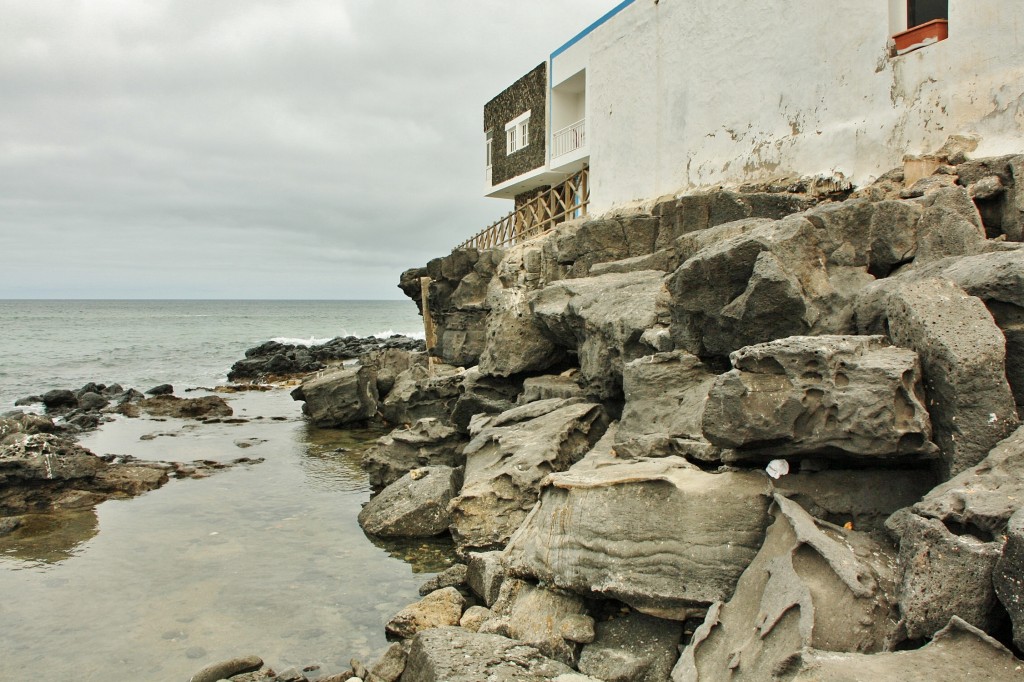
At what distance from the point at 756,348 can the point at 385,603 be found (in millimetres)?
6104

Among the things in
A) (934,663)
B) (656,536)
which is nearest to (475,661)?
(656,536)

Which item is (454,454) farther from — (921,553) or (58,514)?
(921,553)

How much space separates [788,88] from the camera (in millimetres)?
16156

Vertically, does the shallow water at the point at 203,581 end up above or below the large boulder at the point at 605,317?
below

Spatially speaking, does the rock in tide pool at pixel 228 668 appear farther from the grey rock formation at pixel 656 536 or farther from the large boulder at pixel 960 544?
the large boulder at pixel 960 544

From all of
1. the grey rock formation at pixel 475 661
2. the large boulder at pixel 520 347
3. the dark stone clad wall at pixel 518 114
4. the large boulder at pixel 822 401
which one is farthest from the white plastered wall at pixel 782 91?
the grey rock formation at pixel 475 661

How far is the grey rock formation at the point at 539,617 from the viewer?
6727mm

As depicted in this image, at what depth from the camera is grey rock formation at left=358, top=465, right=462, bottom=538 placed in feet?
40.1

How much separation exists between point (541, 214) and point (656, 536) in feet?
82.1

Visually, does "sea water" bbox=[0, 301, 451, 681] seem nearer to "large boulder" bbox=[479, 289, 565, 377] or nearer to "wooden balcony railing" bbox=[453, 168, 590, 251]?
"large boulder" bbox=[479, 289, 565, 377]

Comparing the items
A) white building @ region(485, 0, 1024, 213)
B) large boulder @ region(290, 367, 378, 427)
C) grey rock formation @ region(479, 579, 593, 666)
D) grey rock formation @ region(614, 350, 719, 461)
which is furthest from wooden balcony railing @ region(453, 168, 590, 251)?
grey rock formation @ region(479, 579, 593, 666)

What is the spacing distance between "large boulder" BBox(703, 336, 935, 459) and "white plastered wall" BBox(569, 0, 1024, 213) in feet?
25.4

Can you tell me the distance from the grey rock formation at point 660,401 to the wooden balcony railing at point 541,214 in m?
16.5

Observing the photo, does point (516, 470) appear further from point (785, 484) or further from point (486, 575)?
point (785, 484)
